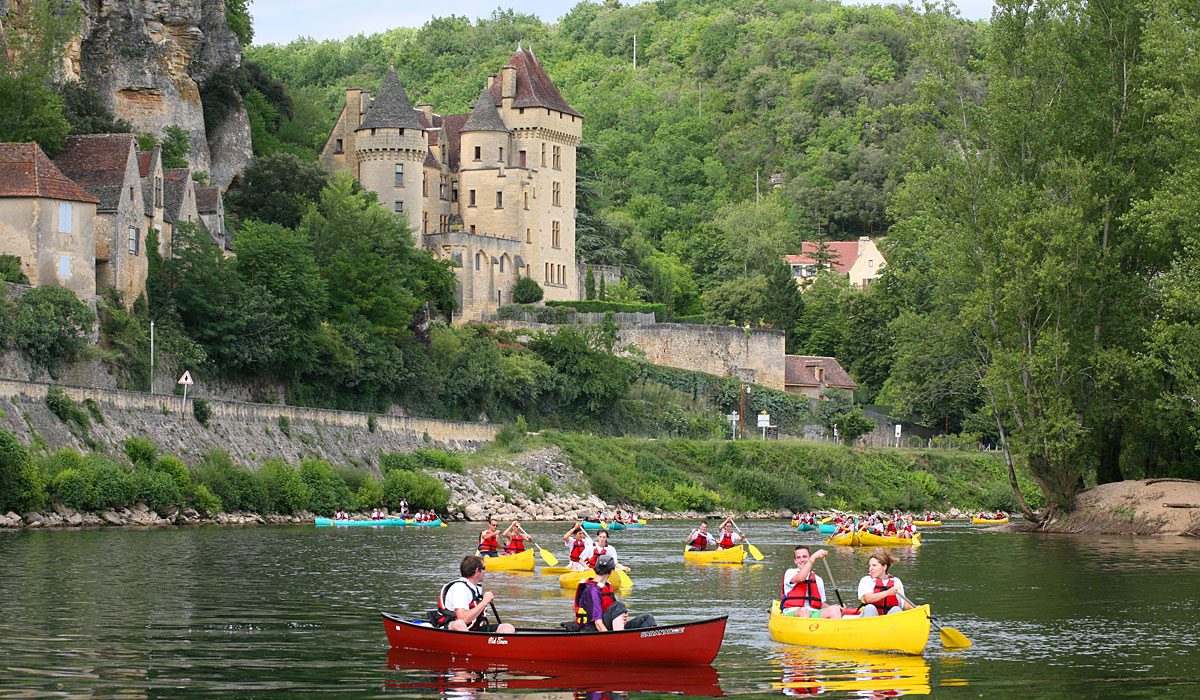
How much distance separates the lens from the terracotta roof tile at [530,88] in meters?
96.7

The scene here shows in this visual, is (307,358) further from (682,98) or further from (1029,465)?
(682,98)

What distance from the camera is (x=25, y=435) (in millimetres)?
41531

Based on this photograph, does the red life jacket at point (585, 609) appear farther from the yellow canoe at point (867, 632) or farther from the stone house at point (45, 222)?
the stone house at point (45, 222)

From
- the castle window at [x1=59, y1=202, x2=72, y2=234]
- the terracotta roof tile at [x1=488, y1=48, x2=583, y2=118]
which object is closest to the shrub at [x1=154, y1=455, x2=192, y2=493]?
the castle window at [x1=59, y1=202, x2=72, y2=234]

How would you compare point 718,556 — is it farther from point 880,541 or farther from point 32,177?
point 32,177

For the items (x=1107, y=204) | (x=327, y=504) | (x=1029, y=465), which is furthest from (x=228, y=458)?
(x=1107, y=204)

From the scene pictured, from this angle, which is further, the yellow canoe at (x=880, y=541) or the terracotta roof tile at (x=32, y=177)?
the terracotta roof tile at (x=32, y=177)

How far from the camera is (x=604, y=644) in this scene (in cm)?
1892

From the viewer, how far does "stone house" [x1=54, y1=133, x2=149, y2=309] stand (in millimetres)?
54312

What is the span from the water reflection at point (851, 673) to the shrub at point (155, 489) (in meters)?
28.1

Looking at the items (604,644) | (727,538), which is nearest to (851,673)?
(604,644)

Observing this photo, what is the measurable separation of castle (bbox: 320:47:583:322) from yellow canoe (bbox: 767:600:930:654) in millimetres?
67551

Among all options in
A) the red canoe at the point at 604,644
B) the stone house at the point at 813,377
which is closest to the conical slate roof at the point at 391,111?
the stone house at the point at 813,377

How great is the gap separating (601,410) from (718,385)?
1294 cm
